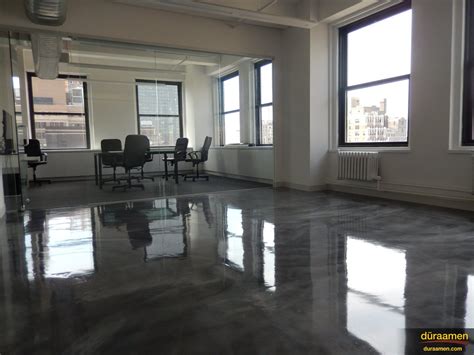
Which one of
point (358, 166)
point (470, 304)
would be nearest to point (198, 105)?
point (358, 166)

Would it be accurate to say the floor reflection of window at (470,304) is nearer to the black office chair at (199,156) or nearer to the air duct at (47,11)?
the air duct at (47,11)

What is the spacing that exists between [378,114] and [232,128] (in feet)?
10.3

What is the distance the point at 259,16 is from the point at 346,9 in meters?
1.38

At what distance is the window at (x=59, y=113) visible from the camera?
5.68 m

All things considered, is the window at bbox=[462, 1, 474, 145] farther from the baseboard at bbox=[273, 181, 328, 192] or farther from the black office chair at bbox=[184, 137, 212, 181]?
the black office chair at bbox=[184, 137, 212, 181]

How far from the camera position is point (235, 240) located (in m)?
3.37

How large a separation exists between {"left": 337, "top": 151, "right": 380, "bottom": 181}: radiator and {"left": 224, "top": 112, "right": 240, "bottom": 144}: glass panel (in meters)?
2.40

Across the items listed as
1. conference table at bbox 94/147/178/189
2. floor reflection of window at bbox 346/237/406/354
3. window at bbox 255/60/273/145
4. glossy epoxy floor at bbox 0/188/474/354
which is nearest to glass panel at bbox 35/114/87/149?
conference table at bbox 94/147/178/189

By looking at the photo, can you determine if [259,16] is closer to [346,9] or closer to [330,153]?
[346,9]

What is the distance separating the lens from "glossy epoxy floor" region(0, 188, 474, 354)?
5.39 feet

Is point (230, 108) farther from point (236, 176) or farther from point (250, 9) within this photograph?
point (250, 9)

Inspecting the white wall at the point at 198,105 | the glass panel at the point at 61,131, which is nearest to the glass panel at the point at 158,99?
the white wall at the point at 198,105

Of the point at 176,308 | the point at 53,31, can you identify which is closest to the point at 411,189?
the point at 176,308

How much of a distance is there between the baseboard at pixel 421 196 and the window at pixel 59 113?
471 centimetres
